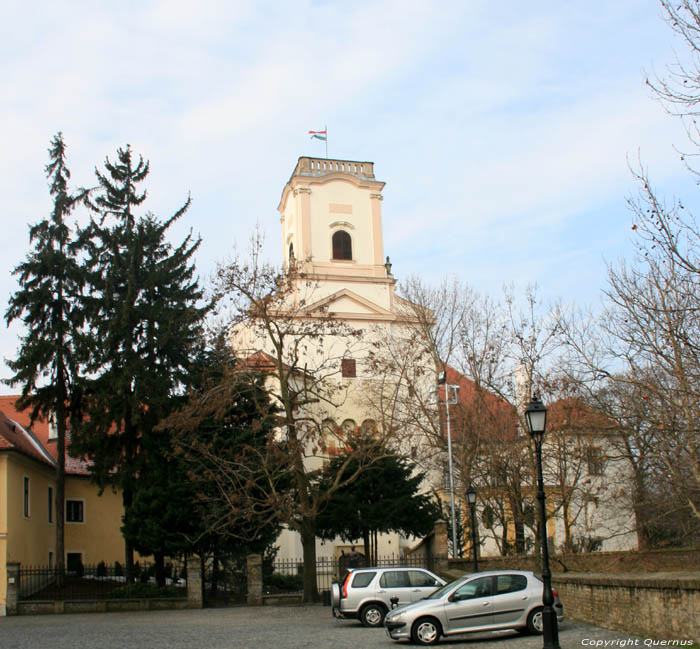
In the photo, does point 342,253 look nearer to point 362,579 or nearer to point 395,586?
point 362,579

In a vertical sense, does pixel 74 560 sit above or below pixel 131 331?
below

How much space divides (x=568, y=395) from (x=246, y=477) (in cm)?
1144

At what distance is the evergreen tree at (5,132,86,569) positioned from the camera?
33219 millimetres

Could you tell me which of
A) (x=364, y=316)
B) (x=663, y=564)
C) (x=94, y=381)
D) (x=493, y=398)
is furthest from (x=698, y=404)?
(x=364, y=316)

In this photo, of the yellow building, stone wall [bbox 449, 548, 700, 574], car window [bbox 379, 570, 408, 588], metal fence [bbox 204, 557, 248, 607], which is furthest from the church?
car window [bbox 379, 570, 408, 588]

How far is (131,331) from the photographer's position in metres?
33.5

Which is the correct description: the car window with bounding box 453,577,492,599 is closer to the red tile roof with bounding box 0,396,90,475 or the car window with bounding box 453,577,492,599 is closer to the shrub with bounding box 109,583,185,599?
the shrub with bounding box 109,583,185,599

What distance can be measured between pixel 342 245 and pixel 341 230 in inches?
38.2

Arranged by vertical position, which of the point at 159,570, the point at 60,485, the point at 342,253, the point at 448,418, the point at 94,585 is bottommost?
the point at 94,585

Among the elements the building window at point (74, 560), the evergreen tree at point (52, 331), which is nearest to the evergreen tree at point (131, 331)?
the evergreen tree at point (52, 331)

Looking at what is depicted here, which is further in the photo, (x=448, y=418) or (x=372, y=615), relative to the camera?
(x=448, y=418)

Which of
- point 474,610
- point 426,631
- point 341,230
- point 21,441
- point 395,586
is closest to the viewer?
point 426,631

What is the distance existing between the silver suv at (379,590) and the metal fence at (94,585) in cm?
1100

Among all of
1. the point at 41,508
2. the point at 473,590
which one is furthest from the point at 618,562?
the point at 41,508
